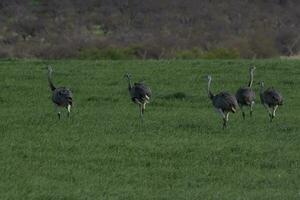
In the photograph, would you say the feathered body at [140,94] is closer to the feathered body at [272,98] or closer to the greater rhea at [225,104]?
the greater rhea at [225,104]

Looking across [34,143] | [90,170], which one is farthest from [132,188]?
[34,143]

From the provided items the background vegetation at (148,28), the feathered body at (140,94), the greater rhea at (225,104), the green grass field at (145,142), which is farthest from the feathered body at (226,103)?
the background vegetation at (148,28)

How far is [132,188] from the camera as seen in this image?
13070 millimetres

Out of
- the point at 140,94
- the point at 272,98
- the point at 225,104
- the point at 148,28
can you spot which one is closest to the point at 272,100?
the point at 272,98

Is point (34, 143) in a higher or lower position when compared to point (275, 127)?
lower

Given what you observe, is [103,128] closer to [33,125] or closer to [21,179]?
[33,125]

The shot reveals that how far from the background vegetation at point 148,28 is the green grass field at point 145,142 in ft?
40.6

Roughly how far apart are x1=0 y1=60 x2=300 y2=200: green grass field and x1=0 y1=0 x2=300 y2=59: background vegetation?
1238 centimetres

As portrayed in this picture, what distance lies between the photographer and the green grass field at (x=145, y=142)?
13.2 meters

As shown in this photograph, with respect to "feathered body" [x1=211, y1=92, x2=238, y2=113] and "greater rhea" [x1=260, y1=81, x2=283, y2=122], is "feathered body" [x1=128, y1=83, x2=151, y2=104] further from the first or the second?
"greater rhea" [x1=260, y1=81, x2=283, y2=122]

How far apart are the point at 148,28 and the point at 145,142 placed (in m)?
44.2

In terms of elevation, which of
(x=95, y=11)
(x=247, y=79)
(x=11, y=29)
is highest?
(x=95, y=11)

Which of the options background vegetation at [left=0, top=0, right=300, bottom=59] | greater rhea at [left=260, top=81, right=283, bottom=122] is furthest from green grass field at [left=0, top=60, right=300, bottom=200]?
background vegetation at [left=0, top=0, right=300, bottom=59]

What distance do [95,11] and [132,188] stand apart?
5424 centimetres
